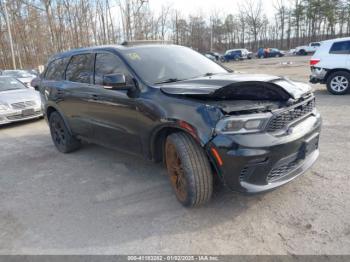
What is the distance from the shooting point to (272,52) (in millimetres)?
46188

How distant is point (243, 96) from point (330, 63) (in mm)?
7523

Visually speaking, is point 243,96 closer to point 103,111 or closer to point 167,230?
point 167,230

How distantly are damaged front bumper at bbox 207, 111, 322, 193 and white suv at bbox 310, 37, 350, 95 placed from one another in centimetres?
717

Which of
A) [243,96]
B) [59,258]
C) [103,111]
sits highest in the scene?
[243,96]

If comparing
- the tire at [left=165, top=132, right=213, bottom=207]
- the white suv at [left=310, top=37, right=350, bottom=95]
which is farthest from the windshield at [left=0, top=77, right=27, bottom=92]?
the white suv at [left=310, top=37, right=350, bottom=95]

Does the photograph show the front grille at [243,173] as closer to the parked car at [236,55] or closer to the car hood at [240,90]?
the car hood at [240,90]

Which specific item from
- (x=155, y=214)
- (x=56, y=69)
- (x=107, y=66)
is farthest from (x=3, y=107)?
(x=155, y=214)

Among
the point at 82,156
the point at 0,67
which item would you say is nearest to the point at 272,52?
the point at 0,67

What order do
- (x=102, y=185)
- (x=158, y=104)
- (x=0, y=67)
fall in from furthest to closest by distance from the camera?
(x=0, y=67) → (x=102, y=185) → (x=158, y=104)

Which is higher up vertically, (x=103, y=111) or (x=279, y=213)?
(x=103, y=111)

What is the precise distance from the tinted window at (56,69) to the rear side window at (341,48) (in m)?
7.79

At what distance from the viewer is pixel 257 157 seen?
8.77ft

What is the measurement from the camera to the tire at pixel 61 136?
5316 mm

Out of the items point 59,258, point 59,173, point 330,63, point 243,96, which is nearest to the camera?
point 59,258
